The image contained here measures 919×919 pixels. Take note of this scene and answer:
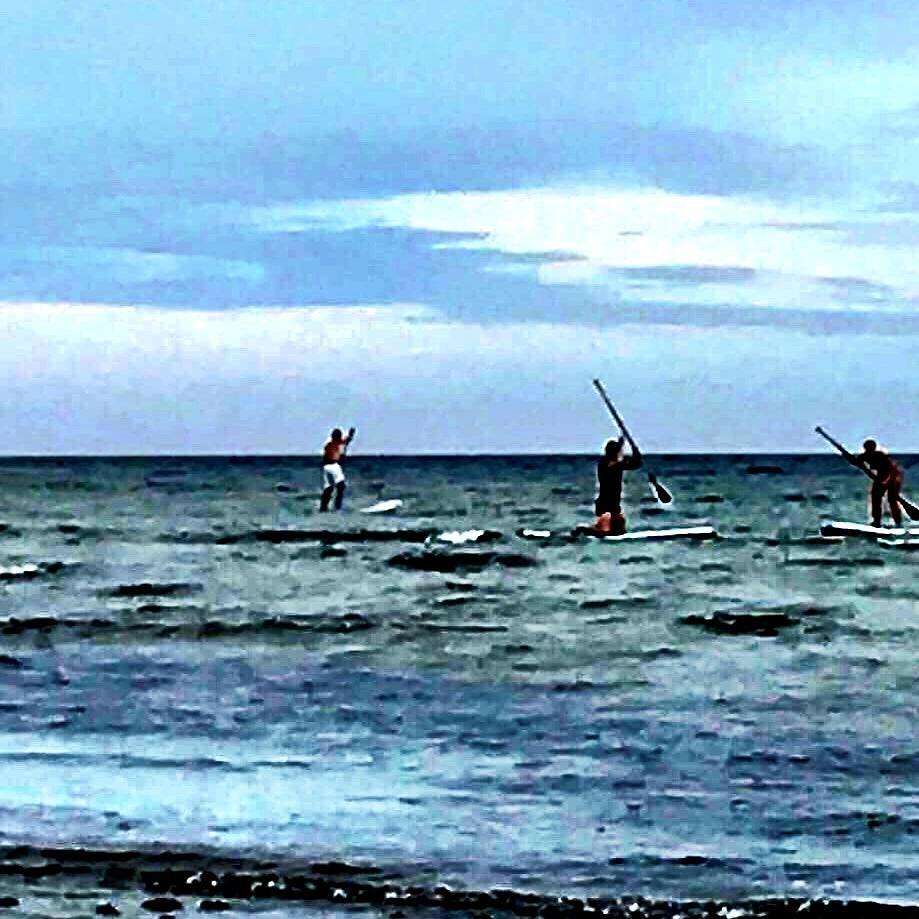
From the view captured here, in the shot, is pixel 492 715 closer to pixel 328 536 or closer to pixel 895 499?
pixel 895 499

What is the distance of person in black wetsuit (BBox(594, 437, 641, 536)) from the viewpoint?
31.6 metres

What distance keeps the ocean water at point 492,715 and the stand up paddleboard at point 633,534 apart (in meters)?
0.90

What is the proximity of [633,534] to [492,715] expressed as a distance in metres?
22.5

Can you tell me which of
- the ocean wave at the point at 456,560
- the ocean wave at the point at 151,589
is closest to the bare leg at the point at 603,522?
the ocean wave at the point at 456,560

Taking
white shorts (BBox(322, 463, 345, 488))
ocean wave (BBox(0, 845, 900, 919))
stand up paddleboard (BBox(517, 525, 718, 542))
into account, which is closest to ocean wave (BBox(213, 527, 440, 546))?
white shorts (BBox(322, 463, 345, 488))

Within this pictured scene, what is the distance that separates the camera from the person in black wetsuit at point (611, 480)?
31641 mm

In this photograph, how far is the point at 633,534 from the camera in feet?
128

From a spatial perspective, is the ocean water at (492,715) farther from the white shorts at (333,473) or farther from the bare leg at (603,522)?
the white shorts at (333,473)

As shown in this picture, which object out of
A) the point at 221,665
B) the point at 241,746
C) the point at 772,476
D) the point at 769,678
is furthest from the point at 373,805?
the point at 772,476

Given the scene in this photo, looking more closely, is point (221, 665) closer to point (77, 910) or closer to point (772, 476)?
point (77, 910)

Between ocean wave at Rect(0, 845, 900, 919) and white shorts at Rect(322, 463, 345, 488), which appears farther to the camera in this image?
white shorts at Rect(322, 463, 345, 488)

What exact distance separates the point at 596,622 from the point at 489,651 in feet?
11.6

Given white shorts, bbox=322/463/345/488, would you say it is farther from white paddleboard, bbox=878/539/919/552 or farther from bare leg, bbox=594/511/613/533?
white paddleboard, bbox=878/539/919/552

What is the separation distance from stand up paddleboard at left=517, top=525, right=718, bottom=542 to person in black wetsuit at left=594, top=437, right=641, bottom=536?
2.10 feet
